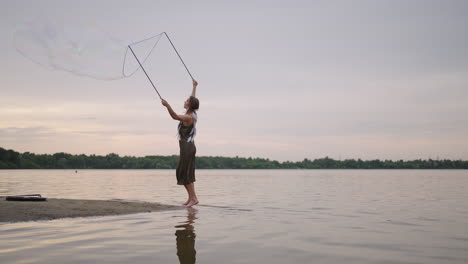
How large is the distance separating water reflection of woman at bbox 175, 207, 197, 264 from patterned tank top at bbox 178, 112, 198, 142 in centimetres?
334

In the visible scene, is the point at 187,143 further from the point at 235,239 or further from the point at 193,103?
the point at 235,239

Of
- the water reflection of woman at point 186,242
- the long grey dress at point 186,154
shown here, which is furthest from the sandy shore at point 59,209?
the water reflection of woman at point 186,242

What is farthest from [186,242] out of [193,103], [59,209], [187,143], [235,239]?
[193,103]

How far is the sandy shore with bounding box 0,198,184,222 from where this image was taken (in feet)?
30.9

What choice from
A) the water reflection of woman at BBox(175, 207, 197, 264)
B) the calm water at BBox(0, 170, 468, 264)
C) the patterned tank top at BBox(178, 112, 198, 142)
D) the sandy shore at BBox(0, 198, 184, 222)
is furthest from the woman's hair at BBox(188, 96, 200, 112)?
the water reflection of woman at BBox(175, 207, 197, 264)

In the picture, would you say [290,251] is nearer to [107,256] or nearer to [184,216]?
[107,256]

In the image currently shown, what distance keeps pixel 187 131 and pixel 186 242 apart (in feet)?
19.0

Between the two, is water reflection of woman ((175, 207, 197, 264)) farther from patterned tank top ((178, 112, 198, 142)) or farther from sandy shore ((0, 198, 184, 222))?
patterned tank top ((178, 112, 198, 142))

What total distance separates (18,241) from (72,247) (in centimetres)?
103

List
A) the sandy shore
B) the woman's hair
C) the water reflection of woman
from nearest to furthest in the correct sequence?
the water reflection of woman
the sandy shore
the woman's hair

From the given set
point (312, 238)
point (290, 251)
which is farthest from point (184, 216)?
point (290, 251)

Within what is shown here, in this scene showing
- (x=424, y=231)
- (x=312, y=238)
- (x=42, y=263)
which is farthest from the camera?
(x=424, y=231)

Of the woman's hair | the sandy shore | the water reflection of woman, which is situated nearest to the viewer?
the water reflection of woman

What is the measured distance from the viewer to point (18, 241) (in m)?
6.89
